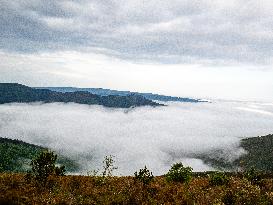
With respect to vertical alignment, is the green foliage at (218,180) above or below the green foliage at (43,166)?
below

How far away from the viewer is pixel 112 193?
15.9m

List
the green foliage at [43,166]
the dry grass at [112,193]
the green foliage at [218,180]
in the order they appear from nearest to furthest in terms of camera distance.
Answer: the dry grass at [112,193] → the green foliage at [43,166] → the green foliage at [218,180]

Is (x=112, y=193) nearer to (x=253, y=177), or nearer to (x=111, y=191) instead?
(x=111, y=191)

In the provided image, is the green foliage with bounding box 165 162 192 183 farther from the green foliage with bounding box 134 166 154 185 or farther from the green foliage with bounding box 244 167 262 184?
the green foliage with bounding box 244 167 262 184

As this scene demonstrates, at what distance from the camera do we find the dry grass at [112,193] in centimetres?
1390

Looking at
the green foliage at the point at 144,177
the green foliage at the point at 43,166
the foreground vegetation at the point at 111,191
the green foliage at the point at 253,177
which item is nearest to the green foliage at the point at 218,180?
the foreground vegetation at the point at 111,191

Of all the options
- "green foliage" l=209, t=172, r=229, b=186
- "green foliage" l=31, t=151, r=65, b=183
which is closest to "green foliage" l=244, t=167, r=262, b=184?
"green foliage" l=209, t=172, r=229, b=186

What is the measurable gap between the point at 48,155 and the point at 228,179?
11.0 metres

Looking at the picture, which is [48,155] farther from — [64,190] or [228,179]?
[228,179]

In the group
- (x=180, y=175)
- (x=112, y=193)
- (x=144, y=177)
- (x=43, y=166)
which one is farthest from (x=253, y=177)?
(x=43, y=166)

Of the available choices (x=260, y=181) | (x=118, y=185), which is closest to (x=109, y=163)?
(x=118, y=185)

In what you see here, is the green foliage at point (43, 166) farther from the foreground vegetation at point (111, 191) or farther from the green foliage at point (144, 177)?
the green foliage at point (144, 177)

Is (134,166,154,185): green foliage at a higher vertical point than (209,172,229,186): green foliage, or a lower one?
higher

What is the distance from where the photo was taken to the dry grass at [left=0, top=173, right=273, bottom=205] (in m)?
13.9
